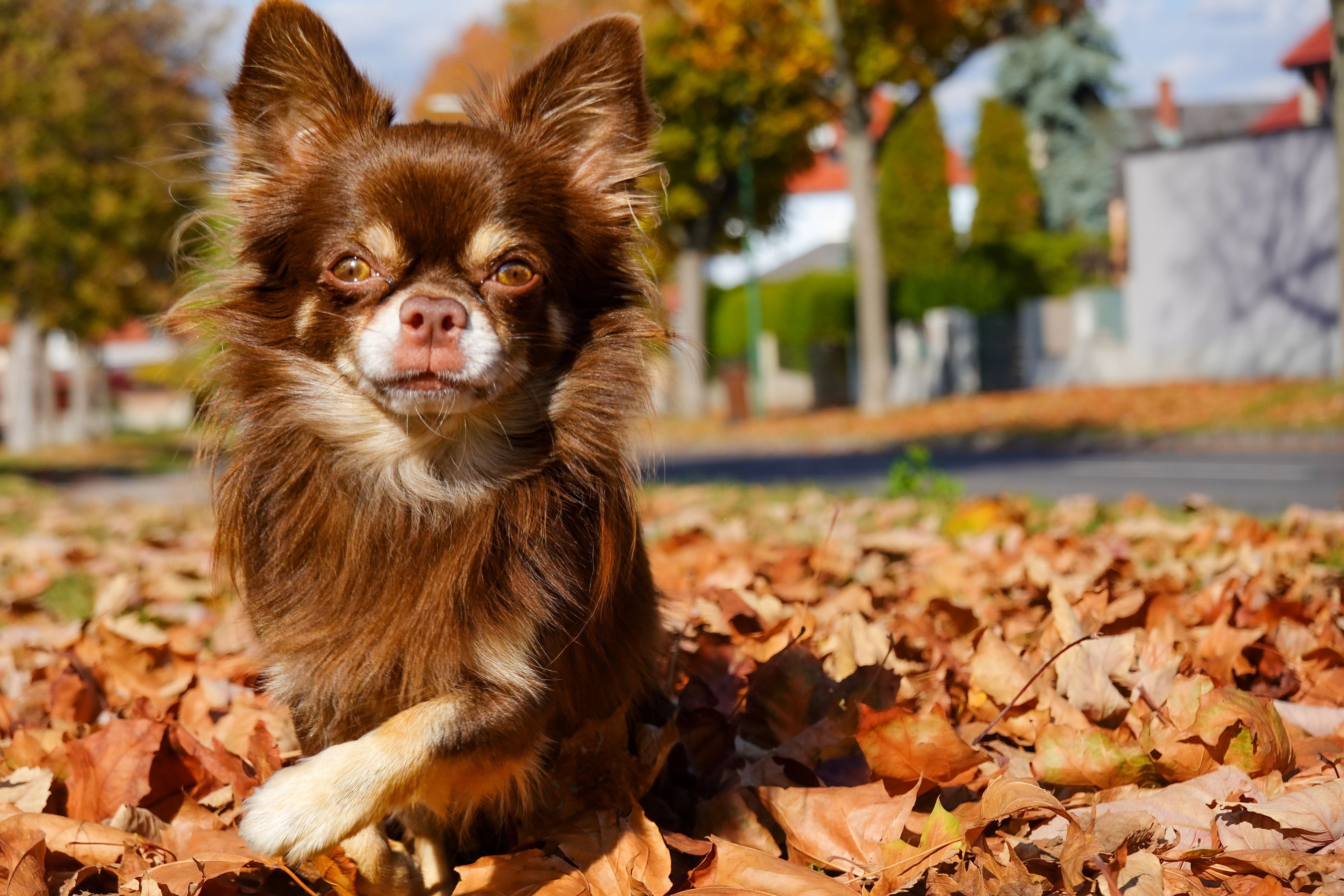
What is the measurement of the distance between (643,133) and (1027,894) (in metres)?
1.87

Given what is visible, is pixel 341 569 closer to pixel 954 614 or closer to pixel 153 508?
pixel 954 614

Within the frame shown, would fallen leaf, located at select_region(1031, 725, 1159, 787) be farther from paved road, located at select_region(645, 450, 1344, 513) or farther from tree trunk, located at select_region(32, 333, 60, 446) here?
tree trunk, located at select_region(32, 333, 60, 446)

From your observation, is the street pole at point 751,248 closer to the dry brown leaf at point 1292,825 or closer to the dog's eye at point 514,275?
the dog's eye at point 514,275

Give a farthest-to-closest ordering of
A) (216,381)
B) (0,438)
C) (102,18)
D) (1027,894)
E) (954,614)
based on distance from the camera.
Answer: (0,438)
(102,18)
(954,614)
(216,381)
(1027,894)

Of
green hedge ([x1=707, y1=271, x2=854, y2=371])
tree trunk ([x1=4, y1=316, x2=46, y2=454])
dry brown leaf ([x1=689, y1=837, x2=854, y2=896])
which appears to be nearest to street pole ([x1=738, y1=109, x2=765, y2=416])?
green hedge ([x1=707, y1=271, x2=854, y2=371])

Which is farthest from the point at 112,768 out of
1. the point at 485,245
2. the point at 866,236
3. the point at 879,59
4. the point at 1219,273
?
the point at 1219,273

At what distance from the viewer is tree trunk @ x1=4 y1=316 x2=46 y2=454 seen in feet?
91.3

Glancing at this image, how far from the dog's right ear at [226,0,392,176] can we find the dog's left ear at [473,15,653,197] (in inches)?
12.7

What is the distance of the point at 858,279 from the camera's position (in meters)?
25.2

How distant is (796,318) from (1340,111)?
63.7 ft

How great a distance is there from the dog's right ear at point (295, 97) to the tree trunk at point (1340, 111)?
9.76 m

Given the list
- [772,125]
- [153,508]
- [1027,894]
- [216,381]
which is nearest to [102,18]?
[772,125]

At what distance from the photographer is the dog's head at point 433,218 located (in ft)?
8.44

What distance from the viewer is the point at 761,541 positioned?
571 centimetres
